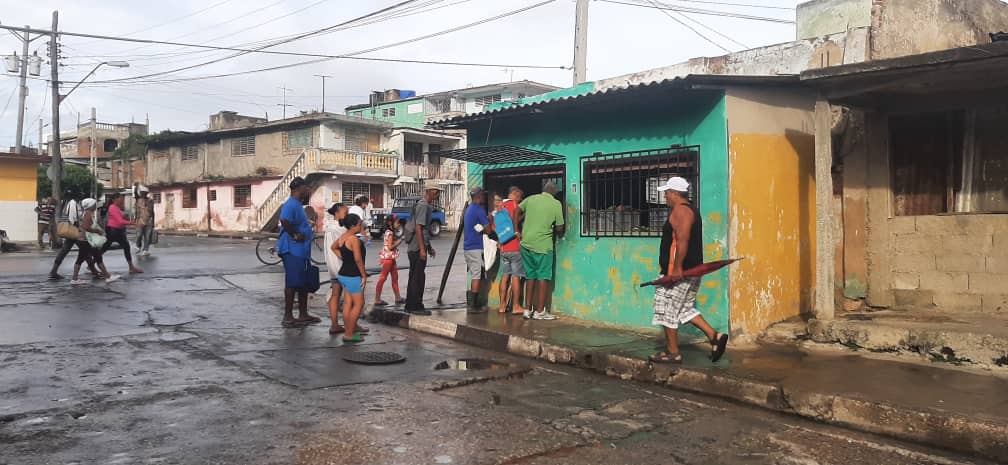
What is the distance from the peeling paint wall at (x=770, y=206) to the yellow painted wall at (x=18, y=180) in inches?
Answer: 1005

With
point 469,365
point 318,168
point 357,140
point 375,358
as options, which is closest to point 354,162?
point 318,168

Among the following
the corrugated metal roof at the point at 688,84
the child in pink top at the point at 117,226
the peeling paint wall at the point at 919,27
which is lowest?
the child in pink top at the point at 117,226

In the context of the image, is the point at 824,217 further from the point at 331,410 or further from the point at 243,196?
the point at 243,196

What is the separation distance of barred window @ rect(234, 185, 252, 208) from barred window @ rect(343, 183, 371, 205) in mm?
5610

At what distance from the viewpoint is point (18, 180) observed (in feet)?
81.4

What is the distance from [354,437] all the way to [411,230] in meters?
5.55

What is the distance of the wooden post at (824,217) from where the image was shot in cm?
727

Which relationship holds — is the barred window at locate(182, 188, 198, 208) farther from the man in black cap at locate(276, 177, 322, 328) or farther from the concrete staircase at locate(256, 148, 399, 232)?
the man in black cap at locate(276, 177, 322, 328)

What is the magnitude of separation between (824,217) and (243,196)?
3689 centimetres

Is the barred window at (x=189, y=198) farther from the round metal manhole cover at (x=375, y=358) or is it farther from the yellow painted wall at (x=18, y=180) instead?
the round metal manhole cover at (x=375, y=358)

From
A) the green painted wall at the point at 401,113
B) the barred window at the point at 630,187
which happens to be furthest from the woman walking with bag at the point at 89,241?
the green painted wall at the point at 401,113

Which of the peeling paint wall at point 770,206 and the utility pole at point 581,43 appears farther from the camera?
the utility pole at point 581,43

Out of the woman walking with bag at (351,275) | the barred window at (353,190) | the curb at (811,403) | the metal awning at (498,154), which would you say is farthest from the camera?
the barred window at (353,190)

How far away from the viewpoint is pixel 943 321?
23.0 ft
